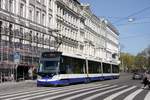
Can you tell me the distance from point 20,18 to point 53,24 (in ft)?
46.1

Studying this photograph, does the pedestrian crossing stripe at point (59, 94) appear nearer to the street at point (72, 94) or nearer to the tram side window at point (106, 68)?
the street at point (72, 94)

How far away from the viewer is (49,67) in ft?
115

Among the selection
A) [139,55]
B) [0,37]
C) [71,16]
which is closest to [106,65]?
[0,37]

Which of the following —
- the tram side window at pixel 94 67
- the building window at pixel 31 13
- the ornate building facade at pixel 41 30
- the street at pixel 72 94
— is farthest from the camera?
the building window at pixel 31 13

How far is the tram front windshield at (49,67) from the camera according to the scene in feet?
113

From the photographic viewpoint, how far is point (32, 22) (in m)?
56.2

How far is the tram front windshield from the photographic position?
34500 millimetres

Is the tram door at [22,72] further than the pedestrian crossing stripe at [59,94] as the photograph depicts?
Yes

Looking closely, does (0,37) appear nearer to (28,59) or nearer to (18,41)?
(18,41)

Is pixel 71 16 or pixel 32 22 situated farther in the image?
pixel 71 16

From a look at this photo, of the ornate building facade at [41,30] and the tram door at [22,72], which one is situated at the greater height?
the ornate building facade at [41,30]

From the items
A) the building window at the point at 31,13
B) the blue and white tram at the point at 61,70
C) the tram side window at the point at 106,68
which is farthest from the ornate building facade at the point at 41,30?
the tram side window at the point at 106,68

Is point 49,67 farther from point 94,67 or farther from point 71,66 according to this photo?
point 94,67

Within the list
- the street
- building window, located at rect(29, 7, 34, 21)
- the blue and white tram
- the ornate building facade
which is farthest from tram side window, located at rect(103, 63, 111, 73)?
the street
